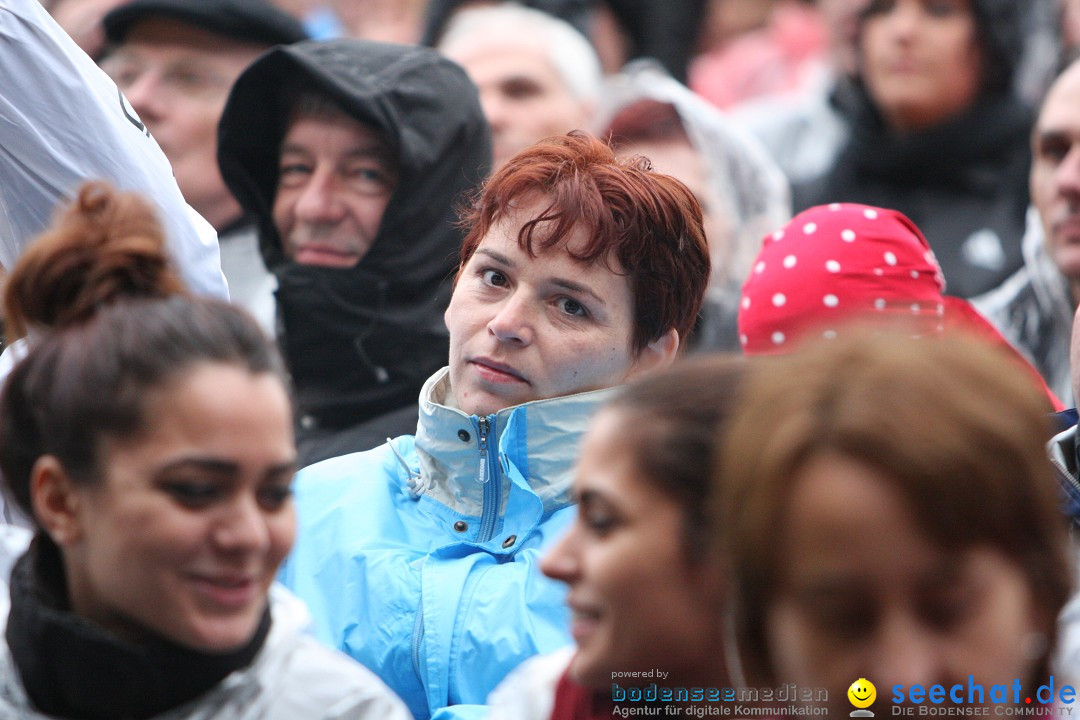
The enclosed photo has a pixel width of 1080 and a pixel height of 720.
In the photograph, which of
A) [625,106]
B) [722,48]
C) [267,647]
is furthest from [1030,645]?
[722,48]

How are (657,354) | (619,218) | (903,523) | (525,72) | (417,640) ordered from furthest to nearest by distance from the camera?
(525,72), (657,354), (619,218), (417,640), (903,523)

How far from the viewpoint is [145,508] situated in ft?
7.02

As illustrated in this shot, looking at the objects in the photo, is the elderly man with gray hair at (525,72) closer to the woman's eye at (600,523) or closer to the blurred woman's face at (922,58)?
the blurred woman's face at (922,58)

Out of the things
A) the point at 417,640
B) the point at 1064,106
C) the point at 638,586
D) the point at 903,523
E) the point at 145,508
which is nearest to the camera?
the point at 903,523

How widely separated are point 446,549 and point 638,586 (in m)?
1.05

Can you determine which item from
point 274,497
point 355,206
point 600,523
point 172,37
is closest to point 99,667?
point 274,497

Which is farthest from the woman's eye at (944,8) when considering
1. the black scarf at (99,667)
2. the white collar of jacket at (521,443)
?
the black scarf at (99,667)

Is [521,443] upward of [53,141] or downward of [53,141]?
downward

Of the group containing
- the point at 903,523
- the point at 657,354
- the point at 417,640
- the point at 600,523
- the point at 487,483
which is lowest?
the point at 417,640

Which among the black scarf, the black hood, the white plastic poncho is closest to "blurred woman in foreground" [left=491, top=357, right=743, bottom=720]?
the black scarf

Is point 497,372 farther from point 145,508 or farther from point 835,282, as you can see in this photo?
point 145,508

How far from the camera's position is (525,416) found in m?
2.98

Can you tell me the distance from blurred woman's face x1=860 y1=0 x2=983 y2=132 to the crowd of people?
15mm

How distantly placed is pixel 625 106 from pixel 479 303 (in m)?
2.60
